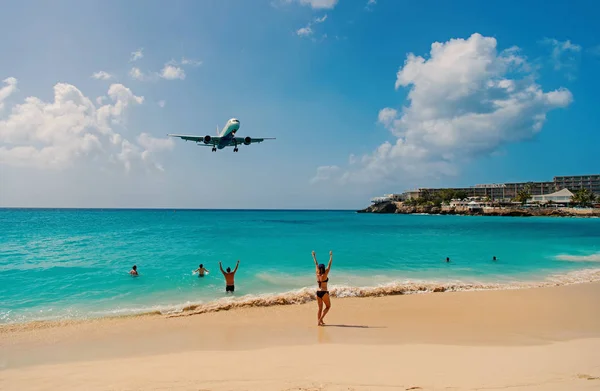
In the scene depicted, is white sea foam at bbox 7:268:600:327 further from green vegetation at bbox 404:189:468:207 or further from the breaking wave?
green vegetation at bbox 404:189:468:207

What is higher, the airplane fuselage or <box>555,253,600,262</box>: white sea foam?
the airplane fuselage

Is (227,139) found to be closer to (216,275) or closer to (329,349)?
(216,275)

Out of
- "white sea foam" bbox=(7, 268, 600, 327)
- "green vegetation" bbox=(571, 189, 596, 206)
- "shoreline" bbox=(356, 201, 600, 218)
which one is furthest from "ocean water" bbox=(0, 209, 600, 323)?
"green vegetation" bbox=(571, 189, 596, 206)

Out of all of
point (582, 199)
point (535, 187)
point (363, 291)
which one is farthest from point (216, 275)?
point (535, 187)

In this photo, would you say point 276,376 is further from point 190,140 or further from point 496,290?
point 190,140

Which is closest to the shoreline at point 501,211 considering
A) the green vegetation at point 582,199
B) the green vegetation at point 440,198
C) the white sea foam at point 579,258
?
the green vegetation at point 440,198

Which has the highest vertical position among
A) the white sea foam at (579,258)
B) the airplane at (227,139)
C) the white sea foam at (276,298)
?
the airplane at (227,139)

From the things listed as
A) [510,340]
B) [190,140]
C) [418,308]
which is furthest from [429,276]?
[190,140]

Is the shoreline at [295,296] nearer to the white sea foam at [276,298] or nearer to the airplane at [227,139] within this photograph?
the white sea foam at [276,298]
